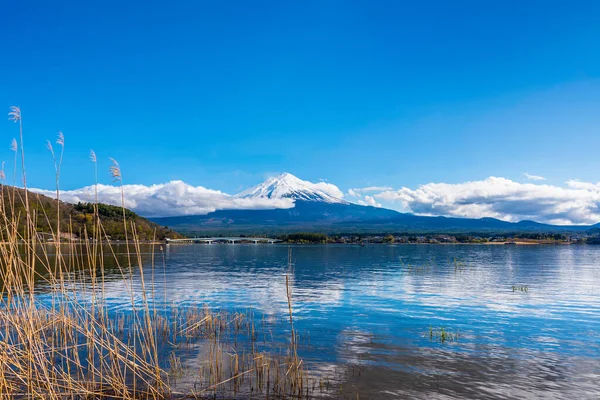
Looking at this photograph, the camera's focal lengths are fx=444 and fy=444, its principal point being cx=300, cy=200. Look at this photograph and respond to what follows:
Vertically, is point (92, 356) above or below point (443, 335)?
above

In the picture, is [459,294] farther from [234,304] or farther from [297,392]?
[297,392]

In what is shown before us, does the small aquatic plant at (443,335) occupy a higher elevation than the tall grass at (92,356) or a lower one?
lower

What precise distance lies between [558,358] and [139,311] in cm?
2008

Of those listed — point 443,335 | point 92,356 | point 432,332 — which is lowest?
point 432,332

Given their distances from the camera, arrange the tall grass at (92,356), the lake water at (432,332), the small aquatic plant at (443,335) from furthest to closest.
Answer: the small aquatic plant at (443,335)
the lake water at (432,332)
the tall grass at (92,356)

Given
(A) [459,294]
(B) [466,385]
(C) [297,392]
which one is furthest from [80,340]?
(A) [459,294]

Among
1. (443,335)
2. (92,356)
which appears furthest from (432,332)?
(92,356)

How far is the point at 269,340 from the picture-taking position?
17781 millimetres

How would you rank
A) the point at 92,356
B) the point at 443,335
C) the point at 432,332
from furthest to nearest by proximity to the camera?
the point at 432,332
the point at 443,335
the point at 92,356

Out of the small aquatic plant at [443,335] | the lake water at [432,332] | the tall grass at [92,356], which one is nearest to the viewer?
the tall grass at [92,356]

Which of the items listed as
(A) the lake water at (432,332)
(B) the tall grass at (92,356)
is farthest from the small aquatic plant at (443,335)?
(B) the tall grass at (92,356)

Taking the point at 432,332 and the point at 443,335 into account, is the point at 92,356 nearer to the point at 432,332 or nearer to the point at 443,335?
the point at 443,335

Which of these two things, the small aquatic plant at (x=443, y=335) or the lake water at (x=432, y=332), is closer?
the lake water at (x=432, y=332)

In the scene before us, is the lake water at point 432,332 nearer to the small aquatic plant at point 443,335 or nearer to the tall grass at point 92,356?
the small aquatic plant at point 443,335
